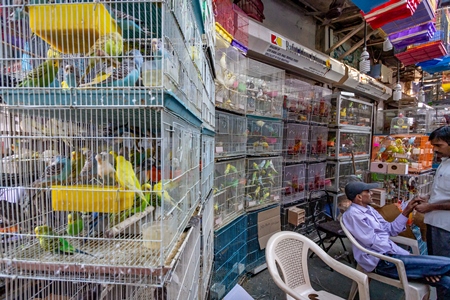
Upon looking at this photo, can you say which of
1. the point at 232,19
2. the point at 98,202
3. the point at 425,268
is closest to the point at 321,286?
the point at 425,268

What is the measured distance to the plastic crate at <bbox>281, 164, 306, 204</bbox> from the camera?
3268 millimetres

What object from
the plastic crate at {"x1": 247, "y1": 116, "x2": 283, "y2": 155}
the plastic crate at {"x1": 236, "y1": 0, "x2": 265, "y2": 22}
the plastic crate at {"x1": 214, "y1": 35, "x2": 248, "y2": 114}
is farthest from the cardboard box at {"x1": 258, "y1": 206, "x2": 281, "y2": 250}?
the plastic crate at {"x1": 236, "y1": 0, "x2": 265, "y2": 22}

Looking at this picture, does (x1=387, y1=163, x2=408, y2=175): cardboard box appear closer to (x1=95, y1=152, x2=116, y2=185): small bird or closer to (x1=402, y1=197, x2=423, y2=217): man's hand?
(x1=402, y1=197, x2=423, y2=217): man's hand

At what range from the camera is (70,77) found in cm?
77

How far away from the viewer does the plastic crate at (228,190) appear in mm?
2199

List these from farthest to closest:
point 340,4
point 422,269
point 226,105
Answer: point 340,4
point 226,105
point 422,269

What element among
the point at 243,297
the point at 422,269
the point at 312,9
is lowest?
the point at 243,297

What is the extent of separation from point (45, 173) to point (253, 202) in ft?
7.13

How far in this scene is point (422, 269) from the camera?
1.56m

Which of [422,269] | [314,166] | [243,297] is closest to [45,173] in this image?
[243,297]

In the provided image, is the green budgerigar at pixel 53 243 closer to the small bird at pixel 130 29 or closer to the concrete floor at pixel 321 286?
the small bird at pixel 130 29

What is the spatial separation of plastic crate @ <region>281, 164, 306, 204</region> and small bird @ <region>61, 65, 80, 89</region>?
2.89 m

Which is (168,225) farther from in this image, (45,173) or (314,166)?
(314,166)

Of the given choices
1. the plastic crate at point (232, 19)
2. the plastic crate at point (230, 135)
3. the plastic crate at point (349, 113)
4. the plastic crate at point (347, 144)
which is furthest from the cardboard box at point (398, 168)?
the plastic crate at point (232, 19)
